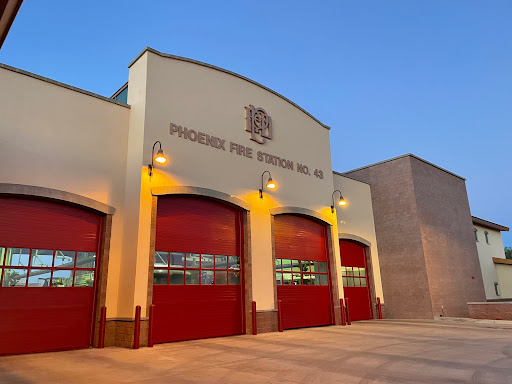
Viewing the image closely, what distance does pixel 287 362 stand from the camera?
7531mm

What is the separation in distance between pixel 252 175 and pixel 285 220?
2.35 m

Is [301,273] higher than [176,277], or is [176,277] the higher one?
[301,273]

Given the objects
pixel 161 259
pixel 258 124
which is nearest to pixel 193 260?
pixel 161 259

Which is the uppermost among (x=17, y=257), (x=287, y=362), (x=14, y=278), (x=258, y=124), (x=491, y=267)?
(x=258, y=124)

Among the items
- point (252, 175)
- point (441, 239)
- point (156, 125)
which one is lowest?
point (441, 239)

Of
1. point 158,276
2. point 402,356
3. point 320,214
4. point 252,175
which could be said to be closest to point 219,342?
point 158,276

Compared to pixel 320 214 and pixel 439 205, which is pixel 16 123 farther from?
pixel 439 205

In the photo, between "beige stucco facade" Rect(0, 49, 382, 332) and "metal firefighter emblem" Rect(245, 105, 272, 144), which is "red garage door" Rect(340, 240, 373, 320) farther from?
"metal firefighter emblem" Rect(245, 105, 272, 144)

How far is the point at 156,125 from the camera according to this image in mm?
11688

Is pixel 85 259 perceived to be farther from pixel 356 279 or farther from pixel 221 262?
pixel 356 279

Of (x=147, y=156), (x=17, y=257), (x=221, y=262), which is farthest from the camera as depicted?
(x=221, y=262)

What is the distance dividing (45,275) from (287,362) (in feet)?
21.3

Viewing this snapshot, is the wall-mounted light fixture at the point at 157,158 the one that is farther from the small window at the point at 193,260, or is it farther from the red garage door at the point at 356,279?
the red garage door at the point at 356,279

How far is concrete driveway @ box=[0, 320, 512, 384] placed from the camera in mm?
6203
